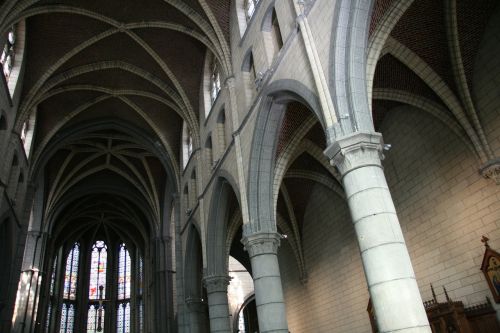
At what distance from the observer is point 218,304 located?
14.8 meters

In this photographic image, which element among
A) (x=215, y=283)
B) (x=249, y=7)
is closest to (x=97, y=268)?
(x=215, y=283)

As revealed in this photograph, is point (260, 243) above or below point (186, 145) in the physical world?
below

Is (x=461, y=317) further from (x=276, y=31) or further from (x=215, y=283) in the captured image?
(x=276, y=31)

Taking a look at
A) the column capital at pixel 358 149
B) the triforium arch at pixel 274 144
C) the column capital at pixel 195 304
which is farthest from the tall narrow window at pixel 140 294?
the column capital at pixel 358 149

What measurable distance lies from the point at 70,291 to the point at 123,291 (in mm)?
4088

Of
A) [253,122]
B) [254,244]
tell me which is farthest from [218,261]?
[253,122]

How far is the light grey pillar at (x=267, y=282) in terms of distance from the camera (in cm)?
1060

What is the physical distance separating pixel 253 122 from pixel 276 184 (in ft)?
5.80

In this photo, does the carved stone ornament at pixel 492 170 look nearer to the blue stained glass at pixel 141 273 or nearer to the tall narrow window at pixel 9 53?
the tall narrow window at pixel 9 53

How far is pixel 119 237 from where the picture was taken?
39500 mm

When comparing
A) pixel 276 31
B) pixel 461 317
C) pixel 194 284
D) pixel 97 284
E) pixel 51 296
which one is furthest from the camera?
pixel 97 284

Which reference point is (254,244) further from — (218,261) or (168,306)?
(168,306)

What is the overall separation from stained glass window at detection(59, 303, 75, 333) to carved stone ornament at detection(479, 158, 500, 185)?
110 feet

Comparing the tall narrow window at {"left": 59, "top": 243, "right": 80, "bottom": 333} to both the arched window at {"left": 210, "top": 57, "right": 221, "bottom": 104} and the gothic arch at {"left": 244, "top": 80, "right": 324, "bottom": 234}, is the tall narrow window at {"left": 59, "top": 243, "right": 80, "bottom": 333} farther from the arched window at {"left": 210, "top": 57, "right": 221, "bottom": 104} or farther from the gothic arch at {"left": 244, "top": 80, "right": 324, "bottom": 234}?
the gothic arch at {"left": 244, "top": 80, "right": 324, "bottom": 234}
